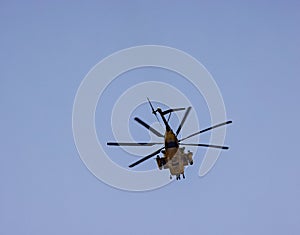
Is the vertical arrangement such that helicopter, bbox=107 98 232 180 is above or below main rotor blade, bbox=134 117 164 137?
below

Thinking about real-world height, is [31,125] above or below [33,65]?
below

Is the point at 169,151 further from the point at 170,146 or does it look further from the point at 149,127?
the point at 149,127

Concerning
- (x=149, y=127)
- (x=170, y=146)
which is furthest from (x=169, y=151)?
(x=149, y=127)

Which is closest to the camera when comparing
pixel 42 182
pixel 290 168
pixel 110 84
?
pixel 42 182

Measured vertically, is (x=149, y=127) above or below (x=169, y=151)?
above

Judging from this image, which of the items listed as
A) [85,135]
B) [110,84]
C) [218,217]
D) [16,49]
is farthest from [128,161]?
[16,49]

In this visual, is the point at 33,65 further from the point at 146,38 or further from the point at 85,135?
the point at 146,38

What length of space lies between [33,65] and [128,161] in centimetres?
56

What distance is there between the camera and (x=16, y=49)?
1.66 m

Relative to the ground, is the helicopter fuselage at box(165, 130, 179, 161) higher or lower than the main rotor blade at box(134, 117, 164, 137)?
lower

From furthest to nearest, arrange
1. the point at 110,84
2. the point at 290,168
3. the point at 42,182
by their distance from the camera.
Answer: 1. the point at 290,168
2. the point at 110,84
3. the point at 42,182

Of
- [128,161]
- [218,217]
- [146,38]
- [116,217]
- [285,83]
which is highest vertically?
[146,38]

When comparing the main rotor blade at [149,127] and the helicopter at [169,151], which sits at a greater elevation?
the main rotor blade at [149,127]

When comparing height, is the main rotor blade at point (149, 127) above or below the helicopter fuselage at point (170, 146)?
above
